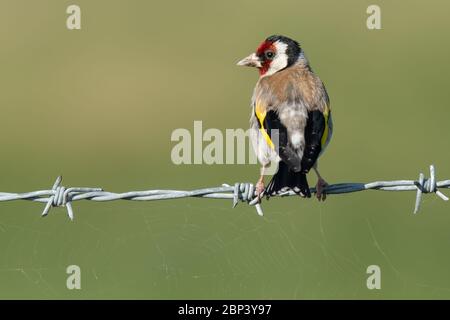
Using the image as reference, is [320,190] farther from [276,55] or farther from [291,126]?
[276,55]

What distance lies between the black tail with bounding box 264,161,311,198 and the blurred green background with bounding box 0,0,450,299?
1.64 m

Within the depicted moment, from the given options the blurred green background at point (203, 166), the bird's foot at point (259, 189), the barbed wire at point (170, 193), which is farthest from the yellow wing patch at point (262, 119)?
the blurred green background at point (203, 166)

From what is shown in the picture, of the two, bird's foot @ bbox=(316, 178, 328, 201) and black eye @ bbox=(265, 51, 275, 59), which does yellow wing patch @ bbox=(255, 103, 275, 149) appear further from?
black eye @ bbox=(265, 51, 275, 59)

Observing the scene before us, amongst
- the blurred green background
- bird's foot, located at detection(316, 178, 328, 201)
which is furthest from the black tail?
the blurred green background

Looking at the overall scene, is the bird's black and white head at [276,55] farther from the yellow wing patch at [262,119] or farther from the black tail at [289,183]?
the black tail at [289,183]

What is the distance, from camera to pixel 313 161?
24.3 feet

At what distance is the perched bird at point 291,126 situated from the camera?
7.37 metres

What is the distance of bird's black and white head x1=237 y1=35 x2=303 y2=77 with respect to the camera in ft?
29.2

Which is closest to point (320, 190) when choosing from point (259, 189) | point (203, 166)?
point (259, 189)

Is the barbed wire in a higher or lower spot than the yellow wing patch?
lower

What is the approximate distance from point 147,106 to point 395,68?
3567 mm
